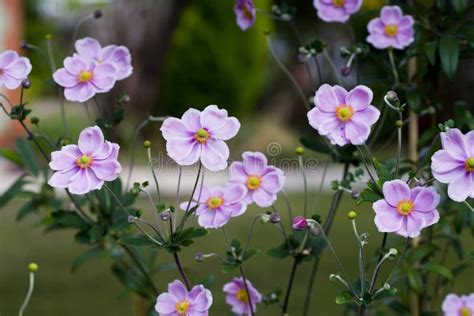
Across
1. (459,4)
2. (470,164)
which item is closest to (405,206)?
(470,164)

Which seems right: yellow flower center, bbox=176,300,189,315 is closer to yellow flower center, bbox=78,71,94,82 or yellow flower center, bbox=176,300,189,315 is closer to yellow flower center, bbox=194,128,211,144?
yellow flower center, bbox=194,128,211,144

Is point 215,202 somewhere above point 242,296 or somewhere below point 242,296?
above

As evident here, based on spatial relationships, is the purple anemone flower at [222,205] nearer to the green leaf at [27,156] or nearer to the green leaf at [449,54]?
the green leaf at [449,54]

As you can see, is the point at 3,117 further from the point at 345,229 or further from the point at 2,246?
the point at 345,229

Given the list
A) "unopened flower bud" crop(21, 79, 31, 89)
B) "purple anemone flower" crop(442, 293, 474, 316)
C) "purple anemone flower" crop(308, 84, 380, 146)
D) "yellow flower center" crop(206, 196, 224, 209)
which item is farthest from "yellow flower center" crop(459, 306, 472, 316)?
"unopened flower bud" crop(21, 79, 31, 89)

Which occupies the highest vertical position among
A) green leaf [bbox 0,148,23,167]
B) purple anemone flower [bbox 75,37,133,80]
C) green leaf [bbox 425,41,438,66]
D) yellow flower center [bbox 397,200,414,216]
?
green leaf [bbox 425,41,438,66]

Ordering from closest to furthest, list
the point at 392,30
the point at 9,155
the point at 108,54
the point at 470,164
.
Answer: the point at 470,164 → the point at 108,54 → the point at 392,30 → the point at 9,155

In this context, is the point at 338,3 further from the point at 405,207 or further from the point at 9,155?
the point at 9,155
